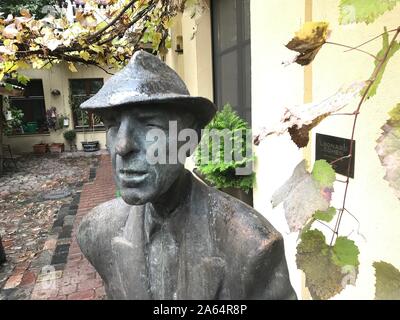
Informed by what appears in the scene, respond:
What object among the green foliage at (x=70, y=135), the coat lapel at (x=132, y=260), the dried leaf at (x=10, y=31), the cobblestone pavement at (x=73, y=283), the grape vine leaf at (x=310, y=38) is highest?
the dried leaf at (x=10, y=31)

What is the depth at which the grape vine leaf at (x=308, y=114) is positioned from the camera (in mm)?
693

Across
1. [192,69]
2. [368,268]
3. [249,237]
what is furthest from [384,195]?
[192,69]

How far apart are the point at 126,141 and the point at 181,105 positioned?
0.20m

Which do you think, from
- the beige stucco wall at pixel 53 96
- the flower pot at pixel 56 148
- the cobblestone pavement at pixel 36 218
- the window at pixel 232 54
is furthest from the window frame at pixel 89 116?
the window at pixel 232 54

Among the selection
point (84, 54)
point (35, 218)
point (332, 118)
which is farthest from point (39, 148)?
point (332, 118)

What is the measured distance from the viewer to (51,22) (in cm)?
365

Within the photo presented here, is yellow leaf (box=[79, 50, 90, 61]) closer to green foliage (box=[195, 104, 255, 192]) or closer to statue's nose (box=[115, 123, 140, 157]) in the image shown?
green foliage (box=[195, 104, 255, 192])

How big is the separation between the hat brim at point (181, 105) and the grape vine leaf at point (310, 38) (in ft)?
1.07

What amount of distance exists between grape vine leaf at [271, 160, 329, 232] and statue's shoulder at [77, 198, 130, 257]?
711 mm

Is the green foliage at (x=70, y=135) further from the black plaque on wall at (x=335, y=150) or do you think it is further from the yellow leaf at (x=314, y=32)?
the yellow leaf at (x=314, y=32)

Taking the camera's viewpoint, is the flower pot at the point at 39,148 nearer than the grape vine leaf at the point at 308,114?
No

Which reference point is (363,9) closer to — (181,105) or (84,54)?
(181,105)

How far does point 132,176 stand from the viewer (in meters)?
1.06
